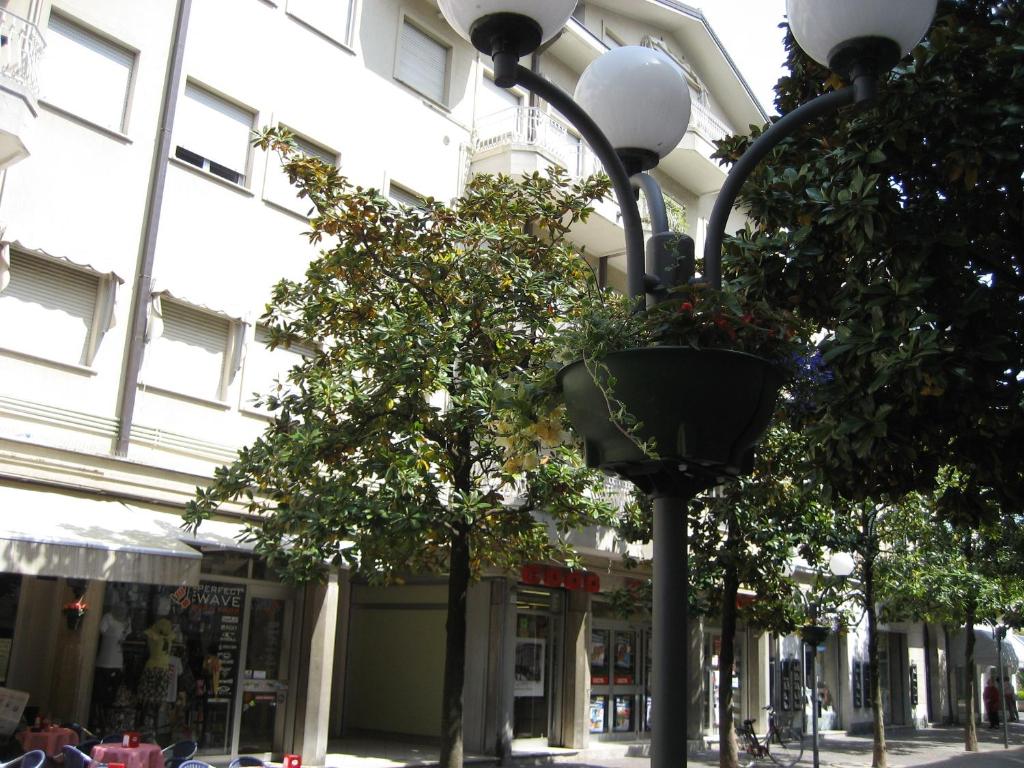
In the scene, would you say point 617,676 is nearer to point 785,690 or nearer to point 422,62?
point 785,690

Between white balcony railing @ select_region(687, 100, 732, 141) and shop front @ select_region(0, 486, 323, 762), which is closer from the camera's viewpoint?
shop front @ select_region(0, 486, 323, 762)

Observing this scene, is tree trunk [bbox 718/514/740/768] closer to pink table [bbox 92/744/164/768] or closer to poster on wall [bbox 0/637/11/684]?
pink table [bbox 92/744/164/768]

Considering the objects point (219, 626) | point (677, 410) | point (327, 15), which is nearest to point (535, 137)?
point (327, 15)

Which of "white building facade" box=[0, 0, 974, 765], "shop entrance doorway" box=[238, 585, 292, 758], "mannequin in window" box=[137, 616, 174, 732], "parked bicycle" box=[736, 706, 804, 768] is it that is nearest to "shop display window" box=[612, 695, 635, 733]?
"white building facade" box=[0, 0, 974, 765]

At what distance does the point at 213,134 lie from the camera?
14.9 meters

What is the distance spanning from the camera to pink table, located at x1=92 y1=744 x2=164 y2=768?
32.2 feet

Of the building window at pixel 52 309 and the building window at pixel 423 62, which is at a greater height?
the building window at pixel 423 62

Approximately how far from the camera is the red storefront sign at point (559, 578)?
18.0 meters

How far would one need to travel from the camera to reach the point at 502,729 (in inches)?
684

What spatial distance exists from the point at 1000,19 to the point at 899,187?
3.90 ft

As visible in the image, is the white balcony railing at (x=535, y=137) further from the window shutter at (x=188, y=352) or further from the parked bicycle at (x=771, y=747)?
the parked bicycle at (x=771, y=747)

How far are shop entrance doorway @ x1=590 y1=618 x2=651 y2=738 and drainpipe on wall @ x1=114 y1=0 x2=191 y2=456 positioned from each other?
36.0 feet

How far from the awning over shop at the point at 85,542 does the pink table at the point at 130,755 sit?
1779 millimetres

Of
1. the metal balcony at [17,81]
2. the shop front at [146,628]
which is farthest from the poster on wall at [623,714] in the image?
the metal balcony at [17,81]
